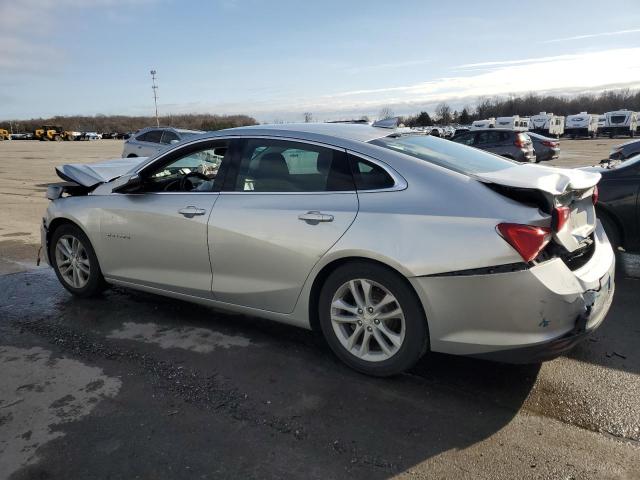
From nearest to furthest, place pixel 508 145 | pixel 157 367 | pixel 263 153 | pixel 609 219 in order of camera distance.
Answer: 1. pixel 157 367
2. pixel 263 153
3. pixel 609 219
4. pixel 508 145

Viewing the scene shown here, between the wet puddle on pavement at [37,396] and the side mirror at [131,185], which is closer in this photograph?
the wet puddle on pavement at [37,396]

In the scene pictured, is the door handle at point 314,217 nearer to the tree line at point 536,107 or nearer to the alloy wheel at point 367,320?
the alloy wheel at point 367,320

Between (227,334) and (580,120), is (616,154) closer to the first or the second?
(227,334)

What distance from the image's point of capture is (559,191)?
3.04 meters

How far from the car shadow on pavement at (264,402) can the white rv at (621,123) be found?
2316 inches

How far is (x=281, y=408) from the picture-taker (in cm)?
308

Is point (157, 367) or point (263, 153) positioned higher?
point (263, 153)

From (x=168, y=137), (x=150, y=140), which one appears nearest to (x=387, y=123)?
(x=168, y=137)

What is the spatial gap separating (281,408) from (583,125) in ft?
196

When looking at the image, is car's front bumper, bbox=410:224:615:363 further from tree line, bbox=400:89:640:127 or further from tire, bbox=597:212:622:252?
tree line, bbox=400:89:640:127

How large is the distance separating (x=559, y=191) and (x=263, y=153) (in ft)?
6.71

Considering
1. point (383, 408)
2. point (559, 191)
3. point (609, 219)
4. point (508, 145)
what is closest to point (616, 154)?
point (508, 145)

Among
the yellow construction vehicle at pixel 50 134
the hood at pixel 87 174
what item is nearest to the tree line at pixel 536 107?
the yellow construction vehicle at pixel 50 134

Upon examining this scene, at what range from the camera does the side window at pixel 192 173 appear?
414 centimetres
